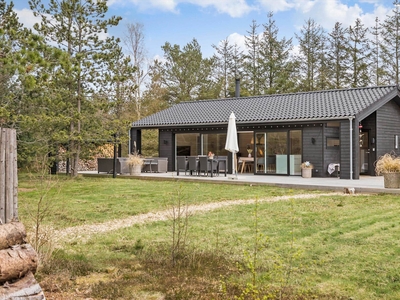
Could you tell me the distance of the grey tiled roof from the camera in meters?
15.6

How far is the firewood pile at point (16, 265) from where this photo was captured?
2.95 metres

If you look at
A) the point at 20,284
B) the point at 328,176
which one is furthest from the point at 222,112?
the point at 20,284

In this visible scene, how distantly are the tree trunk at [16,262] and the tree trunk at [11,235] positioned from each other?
4cm

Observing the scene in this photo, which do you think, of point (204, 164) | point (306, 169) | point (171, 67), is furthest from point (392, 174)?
point (171, 67)

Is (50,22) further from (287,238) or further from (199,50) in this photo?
(199,50)

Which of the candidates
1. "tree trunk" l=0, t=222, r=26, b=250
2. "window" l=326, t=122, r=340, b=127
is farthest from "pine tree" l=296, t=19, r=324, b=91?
"tree trunk" l=0, t=222, r=26, b=250

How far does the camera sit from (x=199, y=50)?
1364 inches

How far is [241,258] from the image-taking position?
4578mm

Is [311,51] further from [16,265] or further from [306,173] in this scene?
[16,265]

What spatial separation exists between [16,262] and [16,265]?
0.02 meters

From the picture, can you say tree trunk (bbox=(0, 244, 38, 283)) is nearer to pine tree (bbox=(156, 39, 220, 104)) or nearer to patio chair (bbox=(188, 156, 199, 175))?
patio chair (bbox=(188, 156, 199, 175))

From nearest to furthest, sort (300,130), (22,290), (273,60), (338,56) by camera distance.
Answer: (22,290)
(300,130)
(338,56)
(273,60)

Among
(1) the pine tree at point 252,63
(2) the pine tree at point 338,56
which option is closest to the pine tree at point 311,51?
(2) the pine tree at point 338,56

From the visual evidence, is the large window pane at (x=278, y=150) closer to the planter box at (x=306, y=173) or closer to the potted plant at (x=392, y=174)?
the planter box at (x=306, y=173)
